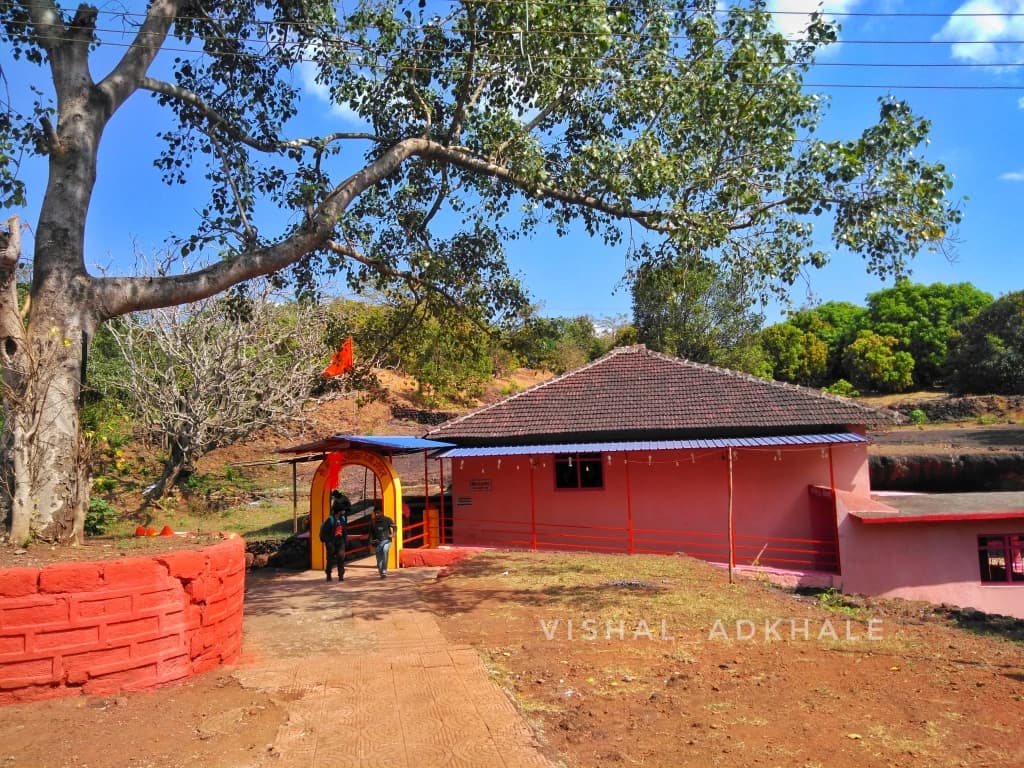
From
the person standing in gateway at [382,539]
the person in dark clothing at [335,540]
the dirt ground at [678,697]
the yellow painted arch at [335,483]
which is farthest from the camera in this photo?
the yellow painted arch at [335,483]

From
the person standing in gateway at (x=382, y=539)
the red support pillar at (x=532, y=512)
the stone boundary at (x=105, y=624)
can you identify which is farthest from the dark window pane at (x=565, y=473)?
the stone boundary at (x=105, y=624)

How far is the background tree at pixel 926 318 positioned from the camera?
134ft

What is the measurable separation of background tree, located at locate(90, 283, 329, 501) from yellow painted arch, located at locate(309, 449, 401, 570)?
6161 mm

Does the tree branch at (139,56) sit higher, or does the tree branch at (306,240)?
the tree branch at (139,56)

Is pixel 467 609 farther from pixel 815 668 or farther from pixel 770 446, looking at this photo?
pixel 770 446

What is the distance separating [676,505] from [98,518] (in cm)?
1315

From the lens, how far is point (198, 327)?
18984 mm

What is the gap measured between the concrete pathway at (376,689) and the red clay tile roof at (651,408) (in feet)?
23.3

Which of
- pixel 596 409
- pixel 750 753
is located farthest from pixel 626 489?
pixel 750 753

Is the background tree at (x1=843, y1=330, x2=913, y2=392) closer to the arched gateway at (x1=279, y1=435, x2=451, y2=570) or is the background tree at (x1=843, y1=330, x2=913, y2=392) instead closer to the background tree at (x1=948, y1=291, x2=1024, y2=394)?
the background tree at (x1=948, y1=291, x2=1024, y2=394)

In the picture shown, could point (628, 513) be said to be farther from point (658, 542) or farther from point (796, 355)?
point (796, 355)

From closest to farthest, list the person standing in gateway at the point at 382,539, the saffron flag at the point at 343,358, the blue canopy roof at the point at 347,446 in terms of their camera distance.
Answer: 1. the saffron flag at the point at 343,358
2. the person standing in gateway at the point at 382,539
3. the blue canopy roof at the point at 347,446

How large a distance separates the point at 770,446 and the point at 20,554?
1236 cm

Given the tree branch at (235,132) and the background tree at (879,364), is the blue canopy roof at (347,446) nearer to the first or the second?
the tree branch at (235,132)
